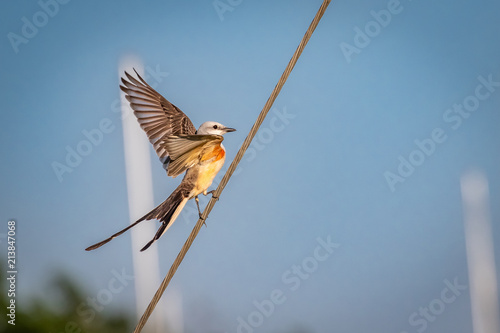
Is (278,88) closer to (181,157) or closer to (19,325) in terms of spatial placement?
(181,157)

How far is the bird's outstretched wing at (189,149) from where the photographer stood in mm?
4097

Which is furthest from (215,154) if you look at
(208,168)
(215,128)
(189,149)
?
(189,149)

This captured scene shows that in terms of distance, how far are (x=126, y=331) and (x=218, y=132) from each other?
604cm

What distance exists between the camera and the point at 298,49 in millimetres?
3312

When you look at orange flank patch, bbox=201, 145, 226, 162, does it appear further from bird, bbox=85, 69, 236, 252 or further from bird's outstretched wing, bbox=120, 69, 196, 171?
bird's outstretched wing, bbox=120, 69, 196, 171

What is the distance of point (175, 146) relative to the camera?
418 centimetres

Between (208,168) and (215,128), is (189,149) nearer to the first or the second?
(208,168)

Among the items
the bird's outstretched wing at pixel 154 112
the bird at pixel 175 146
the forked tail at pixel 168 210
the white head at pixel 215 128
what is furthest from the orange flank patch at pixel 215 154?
the bird's outstretched wing at pixel 154 112

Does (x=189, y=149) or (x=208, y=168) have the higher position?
(x=189, y=149)

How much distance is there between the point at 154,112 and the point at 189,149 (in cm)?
137

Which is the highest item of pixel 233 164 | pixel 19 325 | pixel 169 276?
pixel 19 325

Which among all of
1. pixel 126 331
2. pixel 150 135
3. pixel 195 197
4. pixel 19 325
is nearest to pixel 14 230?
pixel 150 135

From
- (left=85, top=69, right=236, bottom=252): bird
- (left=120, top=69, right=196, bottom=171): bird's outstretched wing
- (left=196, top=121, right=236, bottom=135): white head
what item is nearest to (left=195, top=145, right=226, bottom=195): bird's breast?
(left=85, top=69, right=236, bottom=252): bird

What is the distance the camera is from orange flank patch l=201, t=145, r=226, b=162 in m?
4.68
